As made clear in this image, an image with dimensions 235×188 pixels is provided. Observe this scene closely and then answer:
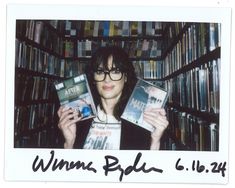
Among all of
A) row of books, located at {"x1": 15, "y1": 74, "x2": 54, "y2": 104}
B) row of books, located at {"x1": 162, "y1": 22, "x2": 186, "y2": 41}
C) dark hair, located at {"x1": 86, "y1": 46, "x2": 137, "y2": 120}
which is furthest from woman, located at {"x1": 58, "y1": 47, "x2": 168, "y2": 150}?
A: row of books, located at {"x1": 162, "y1": 22, "x2": 186, "y2": 41}

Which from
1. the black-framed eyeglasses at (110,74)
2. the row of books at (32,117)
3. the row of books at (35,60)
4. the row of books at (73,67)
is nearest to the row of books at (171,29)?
the black-framed eyeglasses at (110,74)

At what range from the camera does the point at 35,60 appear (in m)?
2.05

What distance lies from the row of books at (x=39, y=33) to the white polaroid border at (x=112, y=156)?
0.03m

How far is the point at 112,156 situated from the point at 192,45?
24.2 inches

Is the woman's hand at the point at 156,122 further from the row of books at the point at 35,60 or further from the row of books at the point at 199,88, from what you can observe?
the row of books at the point at 35,60

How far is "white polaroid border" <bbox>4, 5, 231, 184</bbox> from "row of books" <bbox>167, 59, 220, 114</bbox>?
206 millimetres

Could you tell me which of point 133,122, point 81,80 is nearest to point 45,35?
point 81,80

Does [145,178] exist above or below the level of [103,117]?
below

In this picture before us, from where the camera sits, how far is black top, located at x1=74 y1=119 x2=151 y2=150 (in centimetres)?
203

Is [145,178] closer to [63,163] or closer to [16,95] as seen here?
[63,163]

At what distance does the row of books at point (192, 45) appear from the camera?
6.48ft

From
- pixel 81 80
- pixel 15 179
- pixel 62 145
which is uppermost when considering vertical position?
pixel 81 80

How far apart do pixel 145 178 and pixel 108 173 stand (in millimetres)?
168

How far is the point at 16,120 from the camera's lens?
202cm
